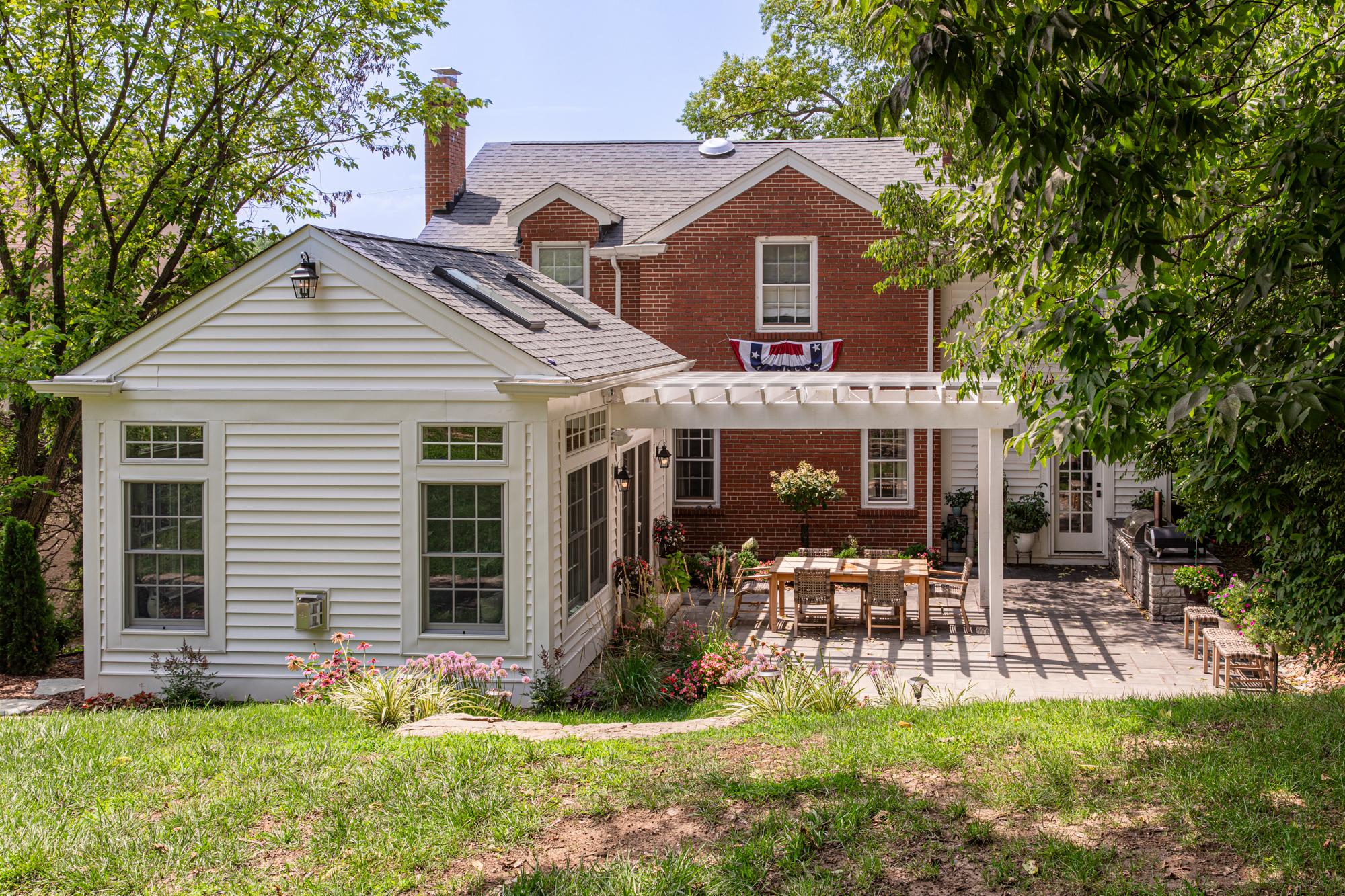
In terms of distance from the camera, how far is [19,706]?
10.8 meters

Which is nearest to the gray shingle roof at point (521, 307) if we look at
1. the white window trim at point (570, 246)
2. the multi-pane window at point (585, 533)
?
the multi-pane window at point (585, 533)

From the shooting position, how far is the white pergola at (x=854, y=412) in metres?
12.8

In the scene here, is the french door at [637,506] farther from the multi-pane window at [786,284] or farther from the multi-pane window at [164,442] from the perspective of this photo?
the multi-pane window at [164,442]

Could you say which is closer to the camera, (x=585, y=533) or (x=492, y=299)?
(x=492, y=299)

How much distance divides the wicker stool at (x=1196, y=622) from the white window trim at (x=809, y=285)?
7.95 m

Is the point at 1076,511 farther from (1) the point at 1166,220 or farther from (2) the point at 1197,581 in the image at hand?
(1) the point at 1166,220

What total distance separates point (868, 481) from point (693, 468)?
9.71ft

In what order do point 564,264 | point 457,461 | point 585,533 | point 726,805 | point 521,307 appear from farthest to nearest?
point 564,264, point 521,307, point 585,533, point 457,461, point 726,805

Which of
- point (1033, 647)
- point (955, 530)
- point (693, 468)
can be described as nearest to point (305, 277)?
point (1033, 647)

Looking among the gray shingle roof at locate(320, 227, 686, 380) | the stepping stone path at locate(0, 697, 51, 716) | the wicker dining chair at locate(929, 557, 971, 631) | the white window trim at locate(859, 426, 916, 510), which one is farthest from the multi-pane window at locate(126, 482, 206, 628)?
the white window trim at locate(859, 426, 916, 510)

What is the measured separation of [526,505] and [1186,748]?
6011 mm

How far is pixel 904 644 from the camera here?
531 inches

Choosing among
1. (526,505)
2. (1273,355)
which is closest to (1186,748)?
(1273,355)

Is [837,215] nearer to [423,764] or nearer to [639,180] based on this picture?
[639,180]
